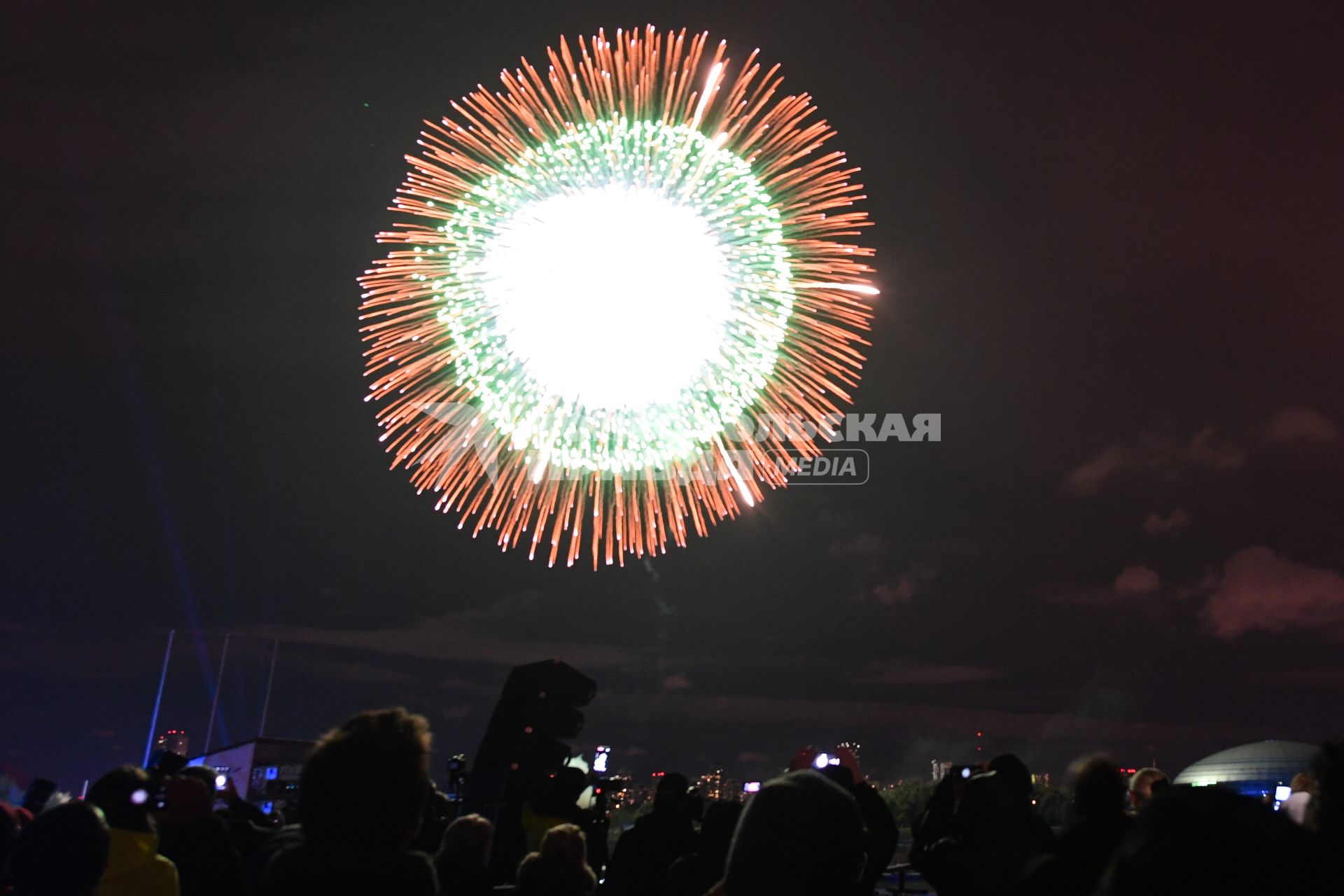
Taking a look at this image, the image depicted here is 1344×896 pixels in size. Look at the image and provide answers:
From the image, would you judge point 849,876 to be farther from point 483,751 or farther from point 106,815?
point 483,751

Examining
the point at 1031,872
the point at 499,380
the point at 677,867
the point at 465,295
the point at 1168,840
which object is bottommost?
the point at 677,867

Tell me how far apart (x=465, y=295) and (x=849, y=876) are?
1327 cm

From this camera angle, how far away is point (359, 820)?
3314mm

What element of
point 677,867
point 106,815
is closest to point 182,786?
point 106,815

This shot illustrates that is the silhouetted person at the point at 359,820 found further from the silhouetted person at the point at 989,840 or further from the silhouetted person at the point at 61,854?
the silhouetted person at the point at 989,840

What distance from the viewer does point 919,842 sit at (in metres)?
6.31

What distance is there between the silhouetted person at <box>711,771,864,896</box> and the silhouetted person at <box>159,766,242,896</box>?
420 centimetres

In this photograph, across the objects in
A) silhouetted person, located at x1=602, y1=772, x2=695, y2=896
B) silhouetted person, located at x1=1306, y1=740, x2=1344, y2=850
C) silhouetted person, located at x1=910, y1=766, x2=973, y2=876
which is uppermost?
silhouetted person, located at x1=1306, y1=740, x2=1344, y2=850

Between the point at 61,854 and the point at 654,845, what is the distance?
432 cm

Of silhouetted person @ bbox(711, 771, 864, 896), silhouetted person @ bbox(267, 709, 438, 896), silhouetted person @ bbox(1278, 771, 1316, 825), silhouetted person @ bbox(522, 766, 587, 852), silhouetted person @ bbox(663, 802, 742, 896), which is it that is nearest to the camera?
silhouetted person @ bbox(711, 771, 864, 896)

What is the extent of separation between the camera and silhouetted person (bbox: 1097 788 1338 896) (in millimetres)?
2133

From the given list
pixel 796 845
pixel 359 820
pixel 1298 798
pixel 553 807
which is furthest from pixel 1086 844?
pixel 553 807

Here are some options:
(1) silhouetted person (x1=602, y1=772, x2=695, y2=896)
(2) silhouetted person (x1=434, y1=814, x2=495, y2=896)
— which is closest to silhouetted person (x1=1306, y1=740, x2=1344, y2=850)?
(2) silhouetted person (x1=434, y1=814, x2=495, y2=896)

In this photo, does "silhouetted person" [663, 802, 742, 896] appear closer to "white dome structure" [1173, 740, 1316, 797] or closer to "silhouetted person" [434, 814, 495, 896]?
"silhouetted person" [434, 814, 495, 896]
